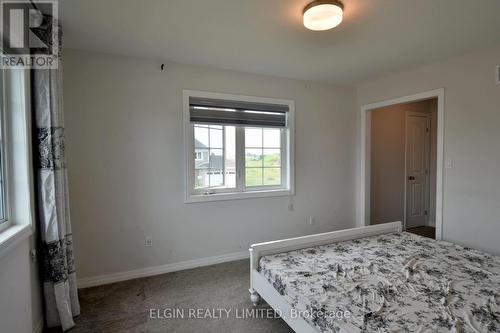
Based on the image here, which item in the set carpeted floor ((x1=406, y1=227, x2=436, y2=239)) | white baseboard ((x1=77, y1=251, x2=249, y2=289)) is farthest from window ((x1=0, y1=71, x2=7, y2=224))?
carpeted floor ((x1=406, y1=227, x2=436, y2=239))

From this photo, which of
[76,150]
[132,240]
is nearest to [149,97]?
[76,150]

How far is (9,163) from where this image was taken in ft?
Answer: 5.78

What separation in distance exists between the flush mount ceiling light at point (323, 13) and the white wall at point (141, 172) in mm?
1531

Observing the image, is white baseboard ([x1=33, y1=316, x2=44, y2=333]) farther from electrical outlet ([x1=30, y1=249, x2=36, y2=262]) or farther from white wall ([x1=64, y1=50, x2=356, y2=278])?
white wall ([x1=64, y1=50, x2=356, y2=278])

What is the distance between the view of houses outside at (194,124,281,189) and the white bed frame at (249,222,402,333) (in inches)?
50.6

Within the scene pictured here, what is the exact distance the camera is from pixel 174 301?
2.35 m

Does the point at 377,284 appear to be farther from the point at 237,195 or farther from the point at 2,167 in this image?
the point at 2,167

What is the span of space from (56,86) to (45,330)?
190cm

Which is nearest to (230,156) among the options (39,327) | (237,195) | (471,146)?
(237,195)

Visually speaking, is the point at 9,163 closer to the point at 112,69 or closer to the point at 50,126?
the point at 50,126

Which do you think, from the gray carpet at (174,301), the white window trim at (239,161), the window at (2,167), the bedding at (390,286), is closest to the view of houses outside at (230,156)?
the white window trim at (239,161)

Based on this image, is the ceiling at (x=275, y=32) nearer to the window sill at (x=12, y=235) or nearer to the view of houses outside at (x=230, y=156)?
the view of houses outside at (x=230, y=156)

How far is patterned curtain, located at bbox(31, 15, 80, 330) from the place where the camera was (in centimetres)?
190

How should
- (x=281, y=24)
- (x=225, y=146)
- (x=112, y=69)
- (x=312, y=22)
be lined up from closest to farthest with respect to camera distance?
(x=312, y=22) < (x=281, y=24) < (x=112, y=69) < (x=225, y=146)
